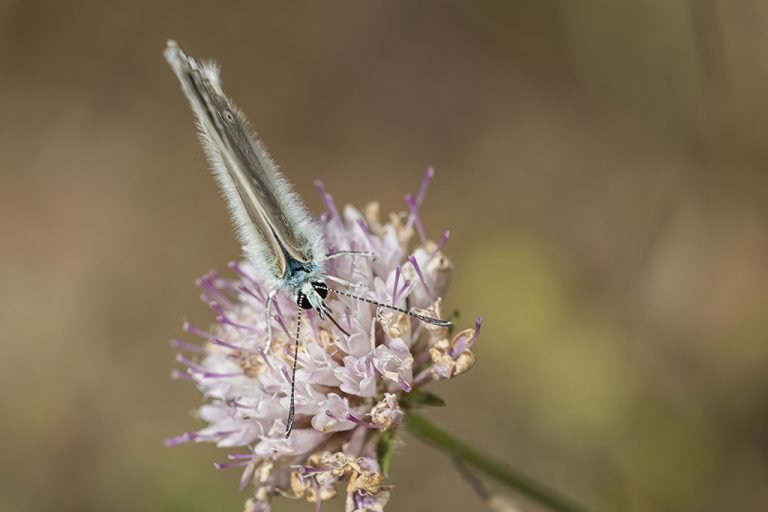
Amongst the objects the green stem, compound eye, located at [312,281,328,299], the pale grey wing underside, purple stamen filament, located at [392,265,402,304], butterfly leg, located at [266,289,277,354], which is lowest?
the green stem

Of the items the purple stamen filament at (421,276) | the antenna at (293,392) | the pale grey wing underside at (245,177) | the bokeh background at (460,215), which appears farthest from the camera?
the bokeh background at (460,215)

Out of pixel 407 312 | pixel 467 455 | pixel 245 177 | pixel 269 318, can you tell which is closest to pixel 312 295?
pixel 269 318

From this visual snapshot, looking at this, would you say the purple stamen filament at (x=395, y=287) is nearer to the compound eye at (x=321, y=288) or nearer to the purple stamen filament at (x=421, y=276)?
the purple stamen filament at (x=421, y=276)

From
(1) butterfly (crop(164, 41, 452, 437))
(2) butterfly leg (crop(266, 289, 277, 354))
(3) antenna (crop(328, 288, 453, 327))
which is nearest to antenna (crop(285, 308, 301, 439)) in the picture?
(1) butterfly (crop(164, 41, 452, 437))

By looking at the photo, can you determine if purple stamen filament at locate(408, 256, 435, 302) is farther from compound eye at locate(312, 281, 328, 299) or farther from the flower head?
compound eye at locate(312, 281, 328, 299)

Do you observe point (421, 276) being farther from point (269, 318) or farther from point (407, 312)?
point (269, 318)

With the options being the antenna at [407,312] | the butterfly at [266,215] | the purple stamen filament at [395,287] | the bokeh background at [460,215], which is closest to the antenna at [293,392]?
the butterfly at [266,215]

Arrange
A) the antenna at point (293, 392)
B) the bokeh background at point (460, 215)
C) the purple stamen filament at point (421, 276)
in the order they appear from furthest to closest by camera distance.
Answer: the bokeh background at point (460, 215) → the purple stamen filament at point (421, 276) → the antenna at point (293, 392)
